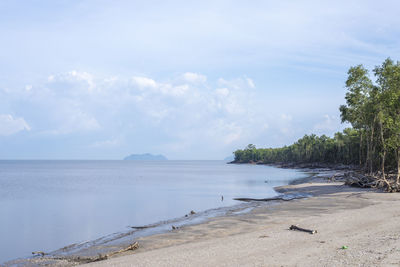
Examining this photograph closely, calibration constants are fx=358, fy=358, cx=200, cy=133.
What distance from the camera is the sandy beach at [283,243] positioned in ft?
42.5

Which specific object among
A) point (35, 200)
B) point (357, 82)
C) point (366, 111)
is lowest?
point (35, 200)

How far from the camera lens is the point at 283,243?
15609 millimetres

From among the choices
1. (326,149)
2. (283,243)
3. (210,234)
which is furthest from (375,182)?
(326,149)

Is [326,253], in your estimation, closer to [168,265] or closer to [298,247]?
[298,247]

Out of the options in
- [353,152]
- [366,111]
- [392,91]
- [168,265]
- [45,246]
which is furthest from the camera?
[353,152]

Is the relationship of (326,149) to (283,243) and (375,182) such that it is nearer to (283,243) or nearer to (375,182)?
(375,182)

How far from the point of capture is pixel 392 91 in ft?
119

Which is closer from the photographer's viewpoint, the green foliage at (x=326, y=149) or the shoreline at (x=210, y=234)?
the shoreline at (x=210, y=234)

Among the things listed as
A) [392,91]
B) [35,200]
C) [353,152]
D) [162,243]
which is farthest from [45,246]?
[353,152]

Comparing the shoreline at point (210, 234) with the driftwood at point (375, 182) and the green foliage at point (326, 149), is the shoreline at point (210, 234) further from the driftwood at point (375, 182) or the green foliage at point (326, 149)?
the green foliage at point (326, 149)

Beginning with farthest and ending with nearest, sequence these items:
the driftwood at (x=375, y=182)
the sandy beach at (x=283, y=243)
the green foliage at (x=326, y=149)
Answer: the green foliage at (x=326, y=149), the driftwood at (x=375, y=182), the sandy beach at (x=283, y=243)

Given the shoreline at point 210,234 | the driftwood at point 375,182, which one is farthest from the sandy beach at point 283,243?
the driftwood at point 375,182

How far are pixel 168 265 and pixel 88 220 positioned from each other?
70.0ft

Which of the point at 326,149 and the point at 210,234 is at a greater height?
the point at 326,149
